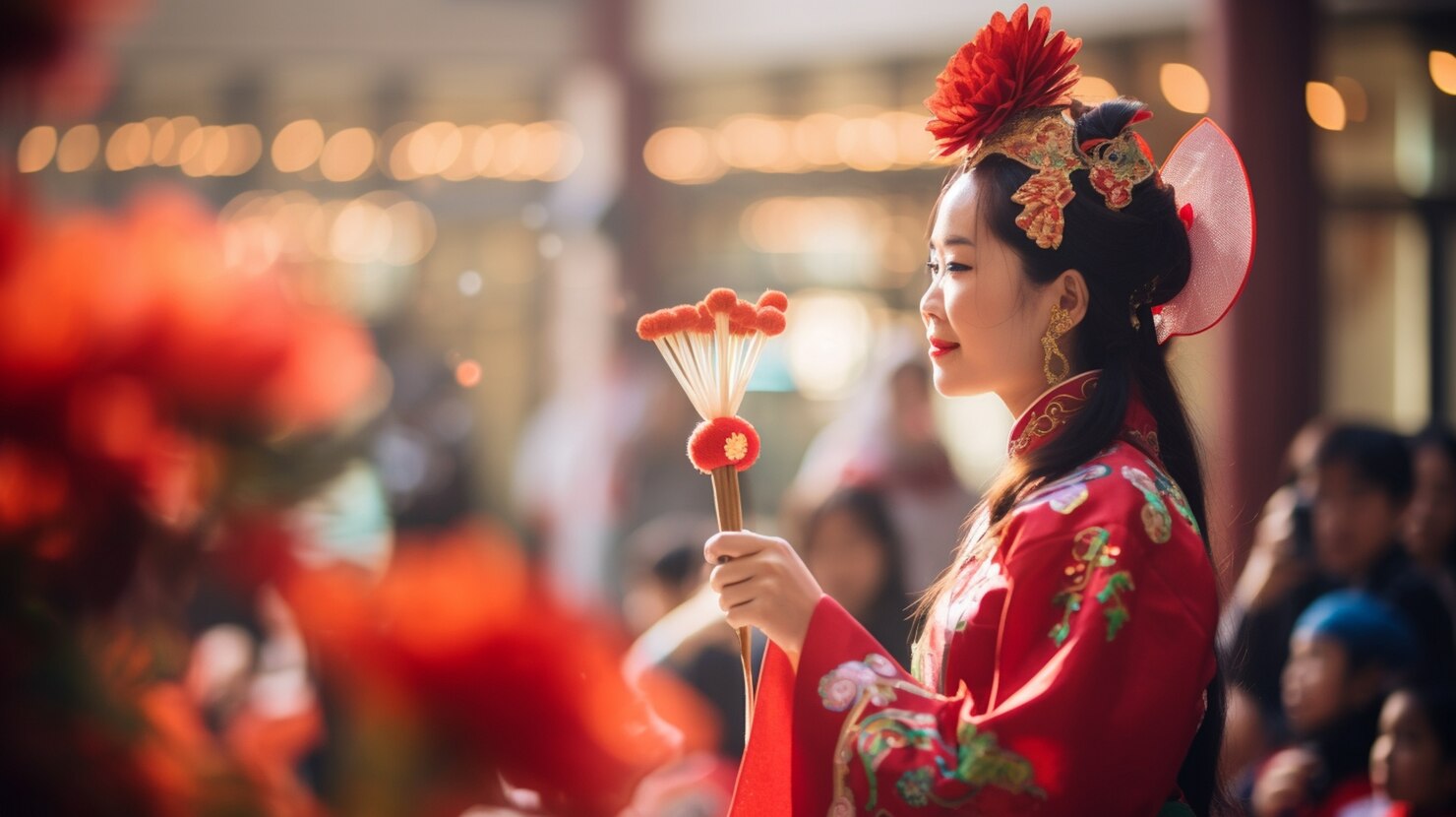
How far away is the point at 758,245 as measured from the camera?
5.98 m

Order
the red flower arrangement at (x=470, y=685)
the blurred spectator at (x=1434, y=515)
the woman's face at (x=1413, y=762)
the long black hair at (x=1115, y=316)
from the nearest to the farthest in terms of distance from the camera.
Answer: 1. the red flower arrangement at (x=470, y=685)
2. the long black hair at (x=1115, y=316)
3. the woman's face at (x=1413, y=762)
4. the blurred spectator at (x=1434, y=515)

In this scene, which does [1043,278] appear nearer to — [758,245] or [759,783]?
[759,783]

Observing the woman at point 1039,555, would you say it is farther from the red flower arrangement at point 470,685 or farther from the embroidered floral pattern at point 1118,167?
the red flower arrangement at point 470,685

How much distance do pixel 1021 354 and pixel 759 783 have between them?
1.50ft

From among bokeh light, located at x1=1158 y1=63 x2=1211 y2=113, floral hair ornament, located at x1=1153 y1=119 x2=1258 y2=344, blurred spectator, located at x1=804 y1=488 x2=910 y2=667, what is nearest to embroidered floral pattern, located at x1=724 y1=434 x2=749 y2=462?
floral hair ornament, located at x1=1153 y1=119 x2=1258 y2=344

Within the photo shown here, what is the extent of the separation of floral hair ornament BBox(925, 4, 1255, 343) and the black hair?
153 cm

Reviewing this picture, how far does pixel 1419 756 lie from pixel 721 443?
1.53m

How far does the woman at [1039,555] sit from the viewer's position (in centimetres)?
107

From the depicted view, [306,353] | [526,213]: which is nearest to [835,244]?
[526,213]

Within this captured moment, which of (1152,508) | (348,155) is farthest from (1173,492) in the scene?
(348,155)

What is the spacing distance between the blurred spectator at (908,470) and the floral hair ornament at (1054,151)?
170cm

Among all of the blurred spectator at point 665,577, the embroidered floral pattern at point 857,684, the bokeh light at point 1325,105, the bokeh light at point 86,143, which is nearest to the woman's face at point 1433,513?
the blurred spectator at point 665,577

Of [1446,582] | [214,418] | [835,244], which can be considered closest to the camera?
[214,418]

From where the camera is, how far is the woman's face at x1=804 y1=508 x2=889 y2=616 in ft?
8.64
